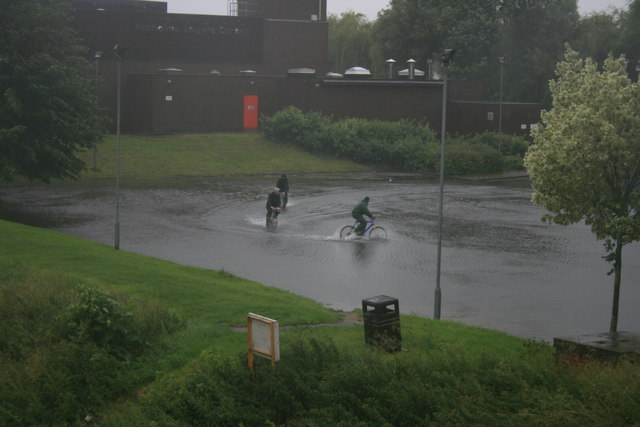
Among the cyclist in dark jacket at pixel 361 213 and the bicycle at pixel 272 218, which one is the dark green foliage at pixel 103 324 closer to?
the cyclist in dark jacket at pixel 361 213

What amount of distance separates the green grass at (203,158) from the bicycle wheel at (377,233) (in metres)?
20.1

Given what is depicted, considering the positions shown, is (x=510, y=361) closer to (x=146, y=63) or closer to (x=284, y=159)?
(x=284, y=159)

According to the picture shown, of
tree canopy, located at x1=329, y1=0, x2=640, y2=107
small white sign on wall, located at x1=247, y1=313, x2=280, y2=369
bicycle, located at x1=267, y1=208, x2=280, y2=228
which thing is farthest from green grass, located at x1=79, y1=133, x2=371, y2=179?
small white sign on wall, located at x1=247, y1=313, x2=280, y2=369

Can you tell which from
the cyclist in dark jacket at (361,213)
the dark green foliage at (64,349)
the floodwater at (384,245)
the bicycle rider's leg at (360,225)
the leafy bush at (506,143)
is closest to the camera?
the dark green foliage at (64,349)

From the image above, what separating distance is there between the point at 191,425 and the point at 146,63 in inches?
2003

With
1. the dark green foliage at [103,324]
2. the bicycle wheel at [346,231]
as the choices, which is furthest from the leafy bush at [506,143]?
the dark green foliage at [103,324]

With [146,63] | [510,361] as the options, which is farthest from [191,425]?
[146,63]

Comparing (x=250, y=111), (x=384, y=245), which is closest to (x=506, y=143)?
(x=250, y=111)

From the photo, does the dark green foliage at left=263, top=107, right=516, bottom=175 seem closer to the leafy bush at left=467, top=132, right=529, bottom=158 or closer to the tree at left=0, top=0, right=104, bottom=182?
the leafy bush at left=467, top=132, right=529, bottom=158

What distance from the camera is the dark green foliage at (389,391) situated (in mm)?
8703

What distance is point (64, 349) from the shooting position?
1202cm

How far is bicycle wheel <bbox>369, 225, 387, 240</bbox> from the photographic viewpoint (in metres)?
26.7

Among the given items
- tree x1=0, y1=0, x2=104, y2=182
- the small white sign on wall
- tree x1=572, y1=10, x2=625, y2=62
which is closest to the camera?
the small white sign on wall

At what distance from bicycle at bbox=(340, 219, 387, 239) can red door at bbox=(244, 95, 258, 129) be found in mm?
30964
